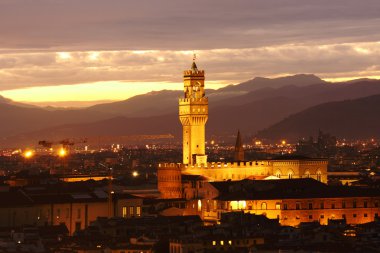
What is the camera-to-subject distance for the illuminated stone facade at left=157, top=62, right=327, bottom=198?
131375 mm

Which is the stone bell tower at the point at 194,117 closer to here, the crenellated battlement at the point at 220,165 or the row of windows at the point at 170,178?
the crenellated battlement at the point at 220,165

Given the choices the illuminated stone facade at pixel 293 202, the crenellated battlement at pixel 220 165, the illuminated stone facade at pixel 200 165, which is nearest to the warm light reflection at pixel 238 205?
the illuminated stone facade at pixel 293 202

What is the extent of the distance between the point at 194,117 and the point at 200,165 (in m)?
4.95

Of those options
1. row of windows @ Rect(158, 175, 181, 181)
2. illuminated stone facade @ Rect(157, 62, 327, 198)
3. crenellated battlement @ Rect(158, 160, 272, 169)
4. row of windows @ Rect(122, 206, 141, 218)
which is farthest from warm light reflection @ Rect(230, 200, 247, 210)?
crenellated battlement @ Rect(158, 160, 272, 169)

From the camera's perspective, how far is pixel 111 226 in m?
104

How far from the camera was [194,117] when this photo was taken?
445ft

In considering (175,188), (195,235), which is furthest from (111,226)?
(175,188)

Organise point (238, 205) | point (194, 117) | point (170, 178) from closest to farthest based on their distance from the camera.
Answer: point (238, 205) < point (170, 178) < point (194, 117)

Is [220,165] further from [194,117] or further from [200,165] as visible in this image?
[194,117]

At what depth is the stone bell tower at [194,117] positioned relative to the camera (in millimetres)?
133625

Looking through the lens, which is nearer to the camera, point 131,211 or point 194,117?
point 131,211

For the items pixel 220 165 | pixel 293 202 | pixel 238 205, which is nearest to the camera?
pixel 293 202

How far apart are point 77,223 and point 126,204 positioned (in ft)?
15.3

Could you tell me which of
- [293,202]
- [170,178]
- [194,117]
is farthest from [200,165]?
[293,202]
